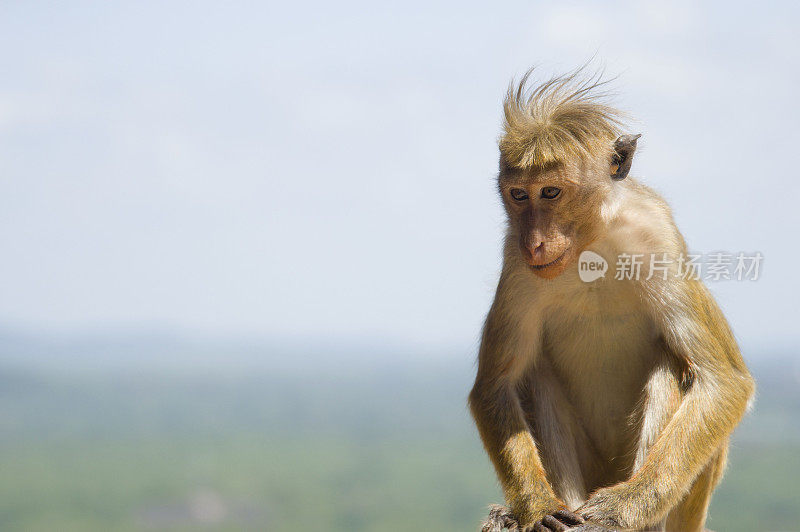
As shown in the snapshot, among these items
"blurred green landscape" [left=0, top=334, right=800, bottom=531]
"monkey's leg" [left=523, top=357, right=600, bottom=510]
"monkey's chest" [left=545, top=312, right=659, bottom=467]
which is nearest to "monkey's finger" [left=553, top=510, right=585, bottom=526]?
"monkey's leg" [left=523, top=357, right=600, bottom=510]

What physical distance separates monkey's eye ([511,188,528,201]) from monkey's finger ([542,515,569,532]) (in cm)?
208

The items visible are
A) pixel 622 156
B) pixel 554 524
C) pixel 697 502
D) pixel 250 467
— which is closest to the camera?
pixel 554 524

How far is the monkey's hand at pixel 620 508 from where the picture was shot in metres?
5.45

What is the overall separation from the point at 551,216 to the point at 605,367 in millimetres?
1299

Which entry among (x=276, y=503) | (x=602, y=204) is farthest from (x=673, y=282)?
(x=276, y=503)

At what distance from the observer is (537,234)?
215 inches

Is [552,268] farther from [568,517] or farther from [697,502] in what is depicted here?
[697,502]

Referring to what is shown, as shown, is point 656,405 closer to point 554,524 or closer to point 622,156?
point 554,524

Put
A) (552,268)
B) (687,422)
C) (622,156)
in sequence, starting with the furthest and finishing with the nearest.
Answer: (622,156)
(687,422)
(552,268)

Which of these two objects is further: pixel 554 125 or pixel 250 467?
pixel 250 467

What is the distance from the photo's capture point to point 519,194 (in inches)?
223

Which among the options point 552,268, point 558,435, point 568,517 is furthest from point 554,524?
point 552,268

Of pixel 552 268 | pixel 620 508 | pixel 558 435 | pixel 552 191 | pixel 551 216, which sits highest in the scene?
Result: pixel 552 191

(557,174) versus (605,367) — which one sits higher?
(557,174)
